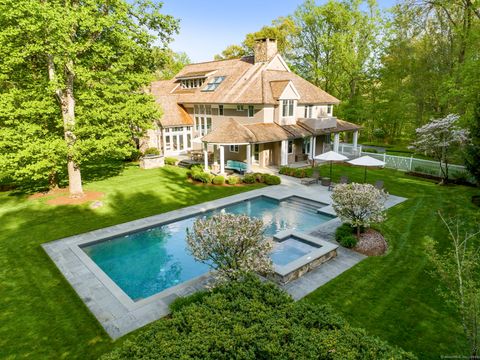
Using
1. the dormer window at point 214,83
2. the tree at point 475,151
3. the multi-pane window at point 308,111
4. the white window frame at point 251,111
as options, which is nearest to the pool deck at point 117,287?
the tree at point 475,151

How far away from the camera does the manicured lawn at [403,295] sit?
8719 millimetres

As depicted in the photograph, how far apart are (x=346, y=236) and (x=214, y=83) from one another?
1029 inches

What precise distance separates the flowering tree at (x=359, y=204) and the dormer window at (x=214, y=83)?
23853 mm

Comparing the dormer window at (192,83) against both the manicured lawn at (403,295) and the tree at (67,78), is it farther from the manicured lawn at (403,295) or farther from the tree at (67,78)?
the manicured lawn at (403,295)

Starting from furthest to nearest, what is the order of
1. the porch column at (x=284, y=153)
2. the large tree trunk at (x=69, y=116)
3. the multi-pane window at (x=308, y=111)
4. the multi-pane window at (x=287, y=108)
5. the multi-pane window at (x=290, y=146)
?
the multi-pane window at (x=308, y=111)
the multi-pane window at (x=290, y=146)
the multi-pane window at (x=287, y=108)
the porch column at (x=284, y=153)
the large tree trunk at (x=69, y=116)

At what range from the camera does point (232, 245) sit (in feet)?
30.7

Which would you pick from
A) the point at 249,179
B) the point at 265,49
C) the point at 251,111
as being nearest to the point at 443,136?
the point at 249,179

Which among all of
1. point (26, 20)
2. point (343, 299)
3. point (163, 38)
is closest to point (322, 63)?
point (163, 38)

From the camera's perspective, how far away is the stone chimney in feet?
106

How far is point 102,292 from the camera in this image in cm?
1098

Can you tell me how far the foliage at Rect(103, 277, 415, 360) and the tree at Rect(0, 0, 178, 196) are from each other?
16.5 metres

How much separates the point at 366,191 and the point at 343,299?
5434 millimetres

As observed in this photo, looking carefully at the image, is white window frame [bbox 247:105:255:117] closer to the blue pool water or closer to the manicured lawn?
the blue pool water

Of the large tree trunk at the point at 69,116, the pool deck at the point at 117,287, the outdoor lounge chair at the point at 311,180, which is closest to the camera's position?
the pool deck at the point at 117,287
